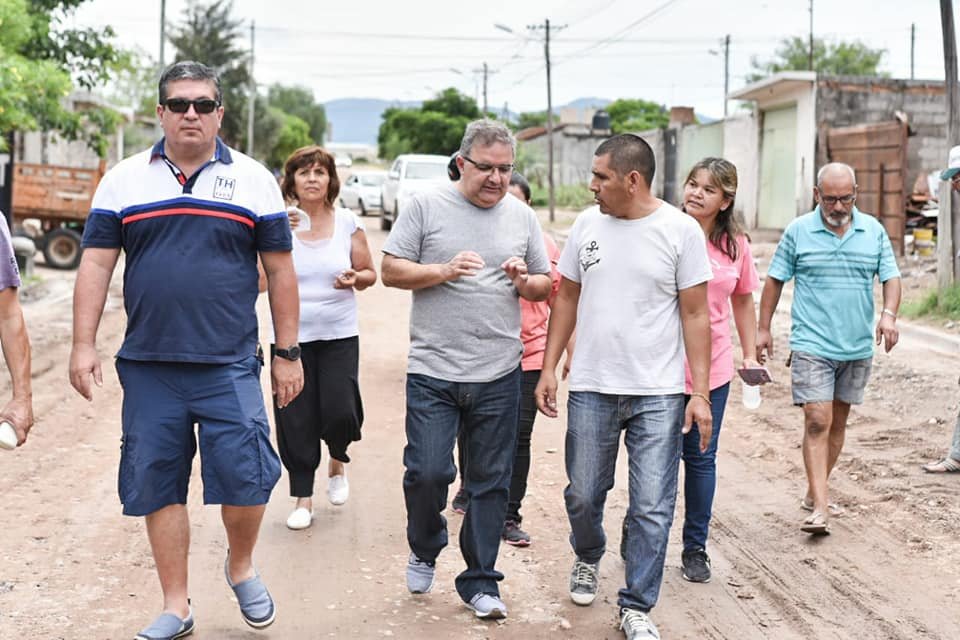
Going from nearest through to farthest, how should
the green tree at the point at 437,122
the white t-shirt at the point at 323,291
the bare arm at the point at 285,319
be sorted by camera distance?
1. the bare arm at the point at 285,319
2. the white t-shirt at the point at 323,291
3. the green tree at the point at 437,122

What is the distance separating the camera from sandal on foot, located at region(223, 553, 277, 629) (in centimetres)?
505

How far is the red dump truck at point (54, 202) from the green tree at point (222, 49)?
58.3 metres

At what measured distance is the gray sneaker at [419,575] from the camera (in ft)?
18.7

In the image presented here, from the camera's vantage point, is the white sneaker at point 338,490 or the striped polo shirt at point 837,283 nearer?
the striped polo shirt at point 837,283

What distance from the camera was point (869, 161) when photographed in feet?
74.8

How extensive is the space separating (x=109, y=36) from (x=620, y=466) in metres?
14.5

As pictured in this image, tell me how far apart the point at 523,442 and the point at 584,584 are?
1152mm

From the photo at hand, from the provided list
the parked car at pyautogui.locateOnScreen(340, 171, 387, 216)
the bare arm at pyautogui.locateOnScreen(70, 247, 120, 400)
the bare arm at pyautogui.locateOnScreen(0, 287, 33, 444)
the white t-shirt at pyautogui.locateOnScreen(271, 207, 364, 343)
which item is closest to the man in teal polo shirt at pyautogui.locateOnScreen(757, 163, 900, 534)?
the white t-shirt at pyautogui.locateOnScreen(271, 207, 364, 343)

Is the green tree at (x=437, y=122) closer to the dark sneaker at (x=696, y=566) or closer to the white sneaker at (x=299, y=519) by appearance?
the white sneaker at (x=299, y=519)

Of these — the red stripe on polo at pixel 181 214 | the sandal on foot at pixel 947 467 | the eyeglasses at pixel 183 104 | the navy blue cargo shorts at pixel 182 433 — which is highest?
the eyeglasses at pixel 183 104

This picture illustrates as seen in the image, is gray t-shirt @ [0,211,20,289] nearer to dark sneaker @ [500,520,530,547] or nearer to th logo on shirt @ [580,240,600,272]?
th logo on shirt @ [580,240,600,272]

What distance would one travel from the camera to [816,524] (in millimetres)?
6547

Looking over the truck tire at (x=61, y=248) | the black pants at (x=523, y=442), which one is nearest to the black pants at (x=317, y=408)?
the black pants at (x=523, y=442)

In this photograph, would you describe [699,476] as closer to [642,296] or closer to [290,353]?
[642,296]
